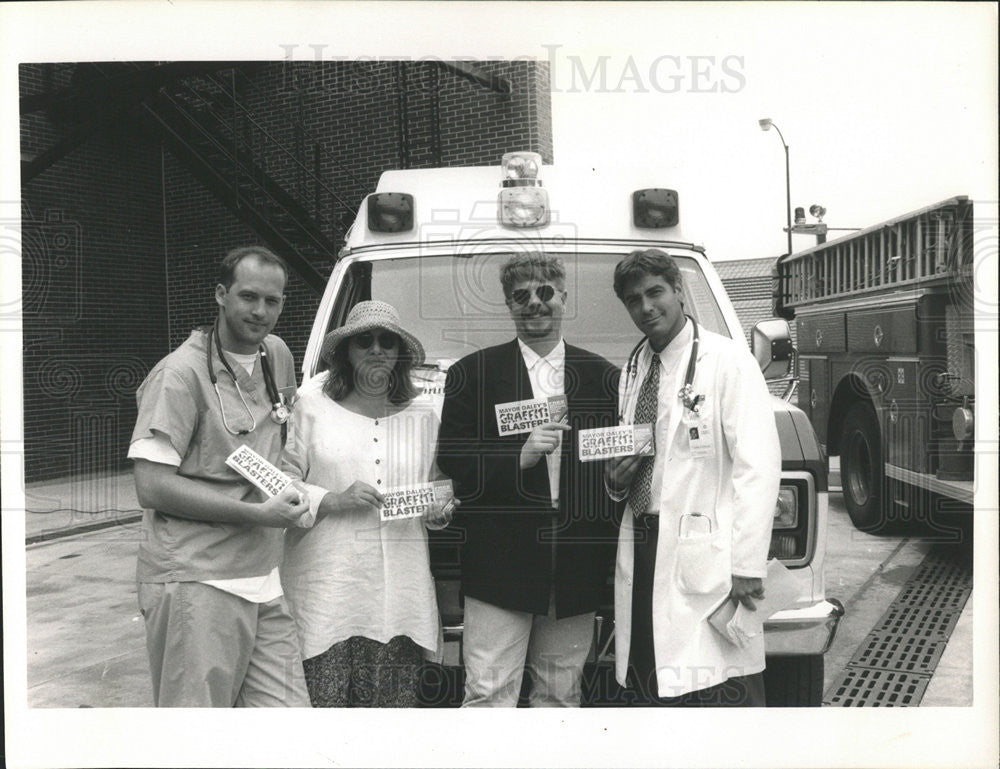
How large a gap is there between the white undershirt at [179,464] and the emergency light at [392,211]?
38.8 inches

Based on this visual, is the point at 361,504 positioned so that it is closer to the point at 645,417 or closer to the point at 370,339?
the point at 370,339

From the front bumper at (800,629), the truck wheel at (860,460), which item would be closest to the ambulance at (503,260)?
the front bumper at (800,629)

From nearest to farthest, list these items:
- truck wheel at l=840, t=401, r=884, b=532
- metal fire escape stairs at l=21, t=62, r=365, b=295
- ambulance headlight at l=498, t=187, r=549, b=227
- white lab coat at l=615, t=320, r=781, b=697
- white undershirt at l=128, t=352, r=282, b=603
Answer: white undershirt at l=128, t=352, r=282, b=603 < white lab coat at l=615, t=320, r=781, b=697 < ambulance headlight at l=498, t=187, r=549, b=227 < metal fire escape stairs at l=21, t=62, r=365, b=295 < truck wheel at l=840, t=401, r=884, b=532

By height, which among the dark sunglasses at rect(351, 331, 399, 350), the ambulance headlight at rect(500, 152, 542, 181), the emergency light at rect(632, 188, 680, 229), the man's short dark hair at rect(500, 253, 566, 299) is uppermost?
the ambulance headlight at rect(500, 152, 542, 181)

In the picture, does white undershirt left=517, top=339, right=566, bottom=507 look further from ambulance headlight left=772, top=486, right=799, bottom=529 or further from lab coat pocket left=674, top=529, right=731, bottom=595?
ambulance headlight left=772, top=486, right=799, bottom=529

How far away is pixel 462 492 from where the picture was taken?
3.10m

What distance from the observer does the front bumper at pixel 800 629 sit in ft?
10.2

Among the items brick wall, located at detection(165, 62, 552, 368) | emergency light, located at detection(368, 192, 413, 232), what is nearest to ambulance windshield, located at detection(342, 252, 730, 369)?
emergency light, located at detection(368, 192, 413, 232)

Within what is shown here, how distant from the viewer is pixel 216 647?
2793 millimetres

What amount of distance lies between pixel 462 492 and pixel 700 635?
943 mm

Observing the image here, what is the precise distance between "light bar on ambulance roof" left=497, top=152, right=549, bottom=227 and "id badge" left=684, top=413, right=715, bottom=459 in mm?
1135

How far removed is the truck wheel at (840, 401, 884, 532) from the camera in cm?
555

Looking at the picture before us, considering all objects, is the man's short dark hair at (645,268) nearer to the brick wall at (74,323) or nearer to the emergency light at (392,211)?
the emergency light at (392,211)

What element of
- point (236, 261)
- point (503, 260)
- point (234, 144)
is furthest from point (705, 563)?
point (234, 144)
